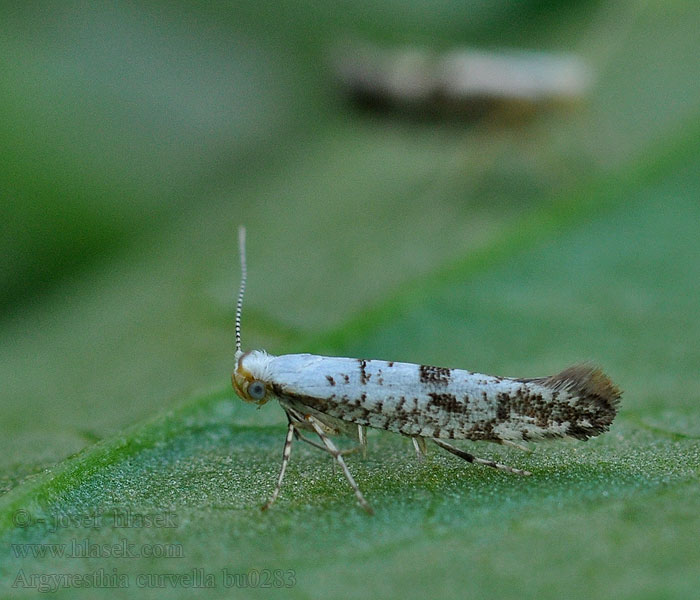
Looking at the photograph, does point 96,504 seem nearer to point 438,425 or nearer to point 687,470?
point 438,425

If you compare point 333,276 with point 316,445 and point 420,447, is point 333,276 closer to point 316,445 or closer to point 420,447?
point 316,445

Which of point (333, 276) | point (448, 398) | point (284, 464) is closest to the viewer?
point (284, 464)

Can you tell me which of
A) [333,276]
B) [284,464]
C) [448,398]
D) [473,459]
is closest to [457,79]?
[333,276]

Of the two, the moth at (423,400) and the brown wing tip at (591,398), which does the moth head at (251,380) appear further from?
the brown wing tip at (591,398)

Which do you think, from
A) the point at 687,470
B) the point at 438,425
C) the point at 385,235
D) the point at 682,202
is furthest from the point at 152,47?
the point at 687,470

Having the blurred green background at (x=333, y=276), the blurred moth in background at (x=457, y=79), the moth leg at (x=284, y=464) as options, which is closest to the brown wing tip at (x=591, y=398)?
the blurred green background at (x=333, y=276)

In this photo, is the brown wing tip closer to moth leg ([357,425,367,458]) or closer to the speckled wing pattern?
the speckled wing pattern
